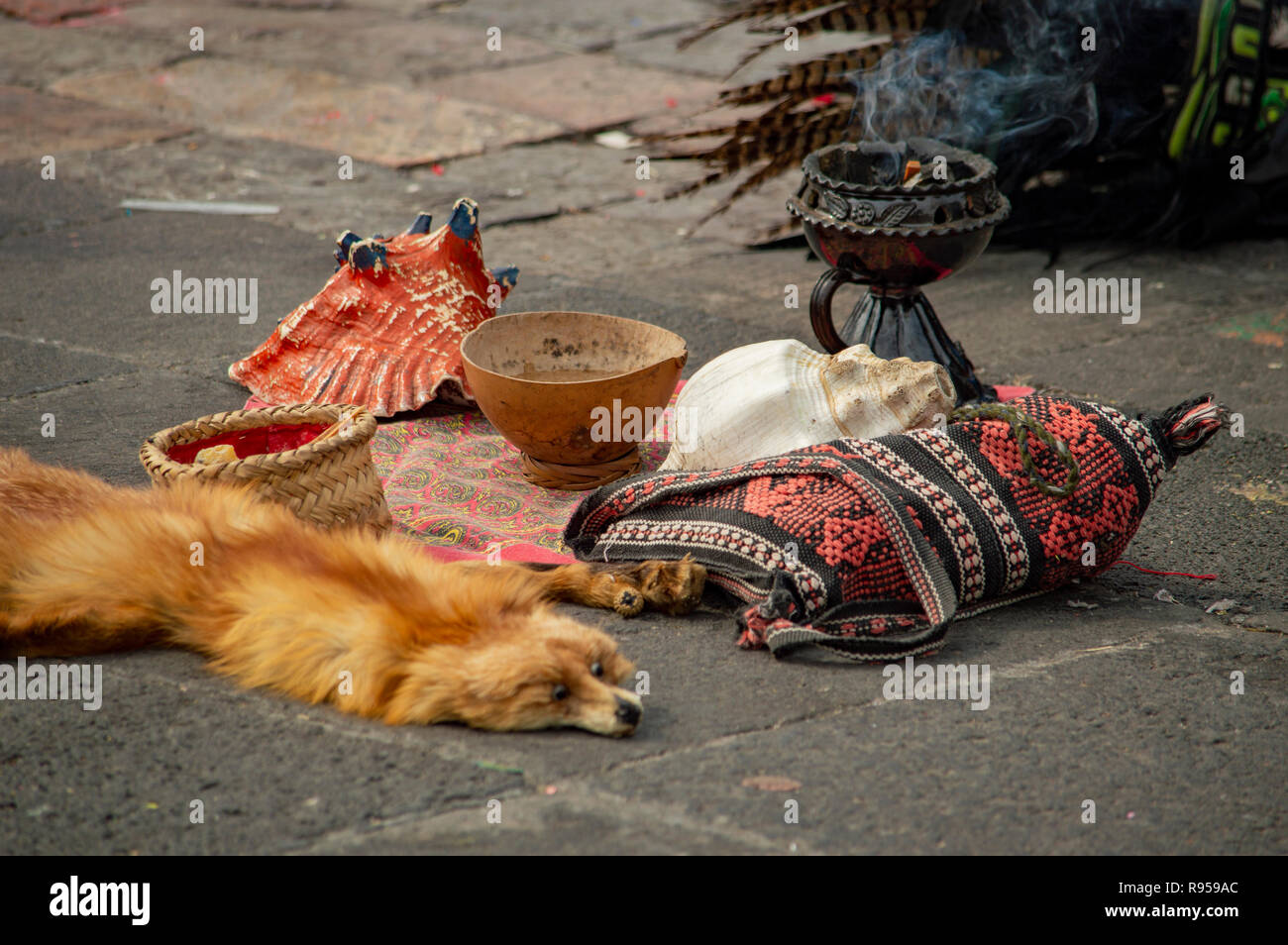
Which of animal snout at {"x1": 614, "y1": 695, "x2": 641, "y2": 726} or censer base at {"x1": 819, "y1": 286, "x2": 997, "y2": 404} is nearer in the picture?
animal snout at {"x1": 614, "y1": 695, "x2": 641, "y2": 726}

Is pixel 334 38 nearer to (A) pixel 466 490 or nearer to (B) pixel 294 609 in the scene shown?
(A) pixel 466 490

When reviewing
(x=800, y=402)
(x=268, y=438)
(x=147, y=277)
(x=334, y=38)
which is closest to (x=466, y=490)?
(x=268, y=438)

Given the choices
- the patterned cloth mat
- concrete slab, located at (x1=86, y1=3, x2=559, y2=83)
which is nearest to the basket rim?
the patterned cloth mat

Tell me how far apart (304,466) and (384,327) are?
1.39 m

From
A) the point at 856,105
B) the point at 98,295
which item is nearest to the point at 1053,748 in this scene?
the point at 856,105

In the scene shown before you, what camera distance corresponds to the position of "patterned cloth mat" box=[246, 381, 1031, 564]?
3141mm

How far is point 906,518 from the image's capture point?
2.74 m

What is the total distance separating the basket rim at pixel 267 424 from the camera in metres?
2.75

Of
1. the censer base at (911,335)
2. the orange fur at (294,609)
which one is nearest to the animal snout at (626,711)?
the orange fur at (294,609)

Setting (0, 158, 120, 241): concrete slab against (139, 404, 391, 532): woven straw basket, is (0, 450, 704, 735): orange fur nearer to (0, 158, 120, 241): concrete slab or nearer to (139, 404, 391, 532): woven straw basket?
(139, 404, 391, 532): woven straw basket

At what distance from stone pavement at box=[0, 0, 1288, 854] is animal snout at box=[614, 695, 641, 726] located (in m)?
0.07

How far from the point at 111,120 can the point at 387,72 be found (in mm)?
1965

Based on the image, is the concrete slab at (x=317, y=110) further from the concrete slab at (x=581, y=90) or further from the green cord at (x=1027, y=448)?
the green cord at (x=1027, y=448)

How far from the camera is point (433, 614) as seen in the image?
2.34 m
